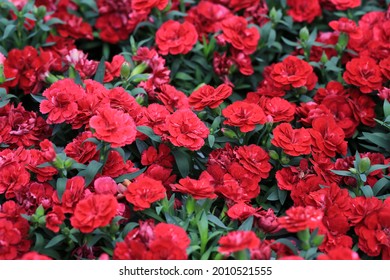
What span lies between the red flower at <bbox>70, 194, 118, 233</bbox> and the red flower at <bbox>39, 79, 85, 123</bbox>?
0.46 m

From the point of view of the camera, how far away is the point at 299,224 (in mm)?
1897

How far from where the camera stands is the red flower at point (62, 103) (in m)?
2.34

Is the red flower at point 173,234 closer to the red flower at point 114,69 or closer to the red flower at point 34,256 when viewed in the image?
the red flower at point 34,256

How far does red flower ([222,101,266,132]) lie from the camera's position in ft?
7.91

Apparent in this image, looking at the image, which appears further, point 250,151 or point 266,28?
point 266,28

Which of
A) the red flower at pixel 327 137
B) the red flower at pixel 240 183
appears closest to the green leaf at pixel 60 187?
the red flower at pixel 240 183

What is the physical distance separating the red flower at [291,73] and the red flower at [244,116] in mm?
318

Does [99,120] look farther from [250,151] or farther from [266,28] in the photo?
[266,28]

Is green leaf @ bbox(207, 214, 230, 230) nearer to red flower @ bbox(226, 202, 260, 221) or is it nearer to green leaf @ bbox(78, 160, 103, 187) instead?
red flower @ bbox(226, 202, 260, 221)

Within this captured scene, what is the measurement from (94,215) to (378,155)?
1.20m

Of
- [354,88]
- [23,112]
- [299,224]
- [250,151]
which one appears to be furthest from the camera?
[354,88]

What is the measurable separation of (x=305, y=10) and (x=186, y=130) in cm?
129
